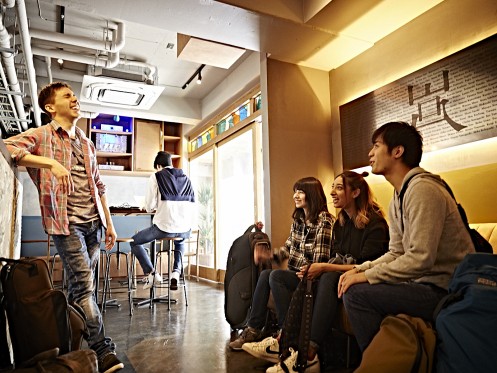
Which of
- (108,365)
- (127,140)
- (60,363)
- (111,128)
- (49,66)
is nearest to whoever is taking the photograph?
(60,363)

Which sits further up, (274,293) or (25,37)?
(25,37)

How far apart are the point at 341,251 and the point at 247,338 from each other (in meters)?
0.84

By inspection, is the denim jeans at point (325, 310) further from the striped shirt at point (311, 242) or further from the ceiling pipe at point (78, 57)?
the ceiling pipe at point (78, 57)

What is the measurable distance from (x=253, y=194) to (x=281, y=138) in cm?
166

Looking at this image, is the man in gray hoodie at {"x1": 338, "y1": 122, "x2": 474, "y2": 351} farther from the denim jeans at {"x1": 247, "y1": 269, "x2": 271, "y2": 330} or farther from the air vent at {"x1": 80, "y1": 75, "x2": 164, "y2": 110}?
the air vent at {"x1": 80, "y1": 75, "x2": 164, "y2": 110}

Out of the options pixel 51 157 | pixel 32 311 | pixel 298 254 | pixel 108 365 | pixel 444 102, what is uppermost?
pixel 444 102

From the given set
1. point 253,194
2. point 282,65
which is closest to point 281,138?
point 282,65

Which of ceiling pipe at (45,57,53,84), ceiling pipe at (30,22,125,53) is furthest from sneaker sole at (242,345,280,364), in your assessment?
ceiling pipe at (45,57,53,84)

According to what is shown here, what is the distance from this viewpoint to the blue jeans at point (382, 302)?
152cm

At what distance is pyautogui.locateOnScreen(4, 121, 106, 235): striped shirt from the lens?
190 centimetres

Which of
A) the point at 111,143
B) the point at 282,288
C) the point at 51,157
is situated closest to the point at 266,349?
the point at 282,288

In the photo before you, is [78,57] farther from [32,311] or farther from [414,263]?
[414,263]

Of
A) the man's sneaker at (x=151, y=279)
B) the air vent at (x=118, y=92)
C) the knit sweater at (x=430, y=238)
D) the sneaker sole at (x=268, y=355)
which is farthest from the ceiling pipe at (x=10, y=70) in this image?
the knit sweater at (x=430, y=238)

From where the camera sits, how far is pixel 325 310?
1.98 m
